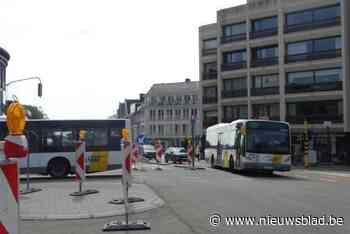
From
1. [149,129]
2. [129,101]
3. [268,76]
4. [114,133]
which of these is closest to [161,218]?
[114,133]

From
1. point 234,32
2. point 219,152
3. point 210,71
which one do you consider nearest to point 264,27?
point 234,32

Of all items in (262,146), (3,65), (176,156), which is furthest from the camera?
(3,65)

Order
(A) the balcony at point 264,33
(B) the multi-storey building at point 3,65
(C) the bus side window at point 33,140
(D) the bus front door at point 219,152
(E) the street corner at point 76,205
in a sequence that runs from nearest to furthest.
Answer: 1. (E) the street corner at point 76,205
2. (C) the bus side window at point 33,140
3. (D) the bus front door at point 219,152
4. (A) the balcony at point 264,33
5. (B) the multi-storey building at point 3,65

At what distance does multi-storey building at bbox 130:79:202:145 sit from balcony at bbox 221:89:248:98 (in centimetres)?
5212

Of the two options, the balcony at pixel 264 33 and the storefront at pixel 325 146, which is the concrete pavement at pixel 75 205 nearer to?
the storefront at pixel 325 146

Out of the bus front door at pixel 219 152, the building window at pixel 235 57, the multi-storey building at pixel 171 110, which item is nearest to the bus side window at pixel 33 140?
the bus front door at pixel 219 152

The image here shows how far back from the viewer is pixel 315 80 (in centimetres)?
5731

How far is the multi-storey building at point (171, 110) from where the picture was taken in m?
121

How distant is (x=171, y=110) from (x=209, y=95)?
49944 millimetres

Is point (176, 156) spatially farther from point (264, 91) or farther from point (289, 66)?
point (289, 66)

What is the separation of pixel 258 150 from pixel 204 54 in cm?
4686

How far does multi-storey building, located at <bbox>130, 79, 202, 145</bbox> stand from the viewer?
396 ft

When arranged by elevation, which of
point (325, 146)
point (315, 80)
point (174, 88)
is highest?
point (174, 88)

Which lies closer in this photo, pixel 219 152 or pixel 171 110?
pixel 219 152
